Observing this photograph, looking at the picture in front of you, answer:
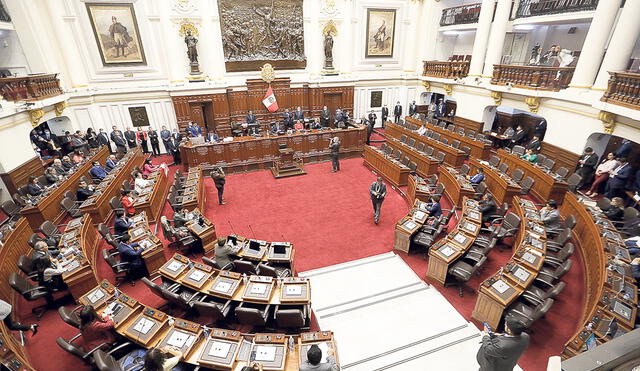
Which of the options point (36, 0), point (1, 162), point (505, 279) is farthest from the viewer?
point (36, 0)

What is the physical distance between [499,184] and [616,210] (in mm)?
2917

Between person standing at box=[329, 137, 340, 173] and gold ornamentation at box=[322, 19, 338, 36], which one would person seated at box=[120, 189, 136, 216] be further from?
gold ornamentation at box=[322, 19, 338, 36]

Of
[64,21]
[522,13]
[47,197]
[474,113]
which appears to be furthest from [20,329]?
[522,13]

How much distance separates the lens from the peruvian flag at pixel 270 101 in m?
17.0

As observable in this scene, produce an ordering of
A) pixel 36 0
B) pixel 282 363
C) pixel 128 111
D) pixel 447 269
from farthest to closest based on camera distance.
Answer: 1. pixel 128 111
2. pixel 36 0
3. pixel 447 269
4. pixel 282 363

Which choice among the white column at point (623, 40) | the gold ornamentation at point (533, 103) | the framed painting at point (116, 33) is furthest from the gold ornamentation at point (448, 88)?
the framed painting at point (116, 33)

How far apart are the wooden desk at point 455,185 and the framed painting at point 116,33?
1531 centimetres

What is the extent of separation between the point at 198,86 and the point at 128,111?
12.3 feet

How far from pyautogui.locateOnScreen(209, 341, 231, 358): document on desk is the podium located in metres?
9.00

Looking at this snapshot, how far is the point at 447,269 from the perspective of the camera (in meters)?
6.60

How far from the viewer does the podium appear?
13.4m

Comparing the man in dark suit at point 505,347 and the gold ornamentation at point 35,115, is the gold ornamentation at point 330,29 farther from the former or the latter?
the man in dark suit at point 505,347

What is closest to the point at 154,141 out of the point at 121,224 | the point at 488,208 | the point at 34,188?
the point at 34,188

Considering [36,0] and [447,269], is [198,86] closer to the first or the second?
[36,0]
